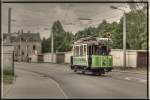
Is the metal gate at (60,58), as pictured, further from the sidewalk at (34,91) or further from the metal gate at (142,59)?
the sidewalk at (34,91)

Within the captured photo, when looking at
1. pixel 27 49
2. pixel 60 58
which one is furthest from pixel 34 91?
pixel 27 49

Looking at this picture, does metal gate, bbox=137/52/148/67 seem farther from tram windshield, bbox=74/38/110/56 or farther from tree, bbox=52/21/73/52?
tree, bbox=52/21/73/52

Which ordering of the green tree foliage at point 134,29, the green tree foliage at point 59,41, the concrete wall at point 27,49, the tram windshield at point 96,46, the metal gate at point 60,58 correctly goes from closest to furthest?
the tram windshield at point 96,46 < the green tree foliage at point 134,29 < the metal gate at point 60,58 < the green tree foliage at point 59,41 < the concrete wall at point 27,49

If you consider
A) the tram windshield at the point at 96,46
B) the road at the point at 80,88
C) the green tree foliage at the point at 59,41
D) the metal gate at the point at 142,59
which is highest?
the green tree foliage at the point at 59,41

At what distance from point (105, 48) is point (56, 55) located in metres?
60.3

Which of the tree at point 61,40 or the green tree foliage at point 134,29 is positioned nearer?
the green tree foliage at point 134,29

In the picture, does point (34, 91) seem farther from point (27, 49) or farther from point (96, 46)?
point (27, 49)

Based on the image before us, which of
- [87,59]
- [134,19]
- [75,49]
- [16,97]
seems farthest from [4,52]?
[134,19]

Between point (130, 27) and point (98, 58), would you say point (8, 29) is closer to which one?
point (98, 58)

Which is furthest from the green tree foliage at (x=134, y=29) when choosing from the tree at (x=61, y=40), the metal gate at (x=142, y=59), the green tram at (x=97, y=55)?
the green tram at (x=97, y=55)

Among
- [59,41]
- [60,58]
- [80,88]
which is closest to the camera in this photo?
[80,88]

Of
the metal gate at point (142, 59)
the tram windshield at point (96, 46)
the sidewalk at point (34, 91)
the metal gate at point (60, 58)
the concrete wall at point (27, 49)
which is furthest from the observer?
the concrete wall at point (27, 49)

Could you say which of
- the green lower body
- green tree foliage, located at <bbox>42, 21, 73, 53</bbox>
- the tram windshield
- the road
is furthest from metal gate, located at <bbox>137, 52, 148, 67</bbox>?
green tree foliage, located at <bbox>42, 21, 73, 53</bbox>

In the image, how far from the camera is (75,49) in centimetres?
4441
